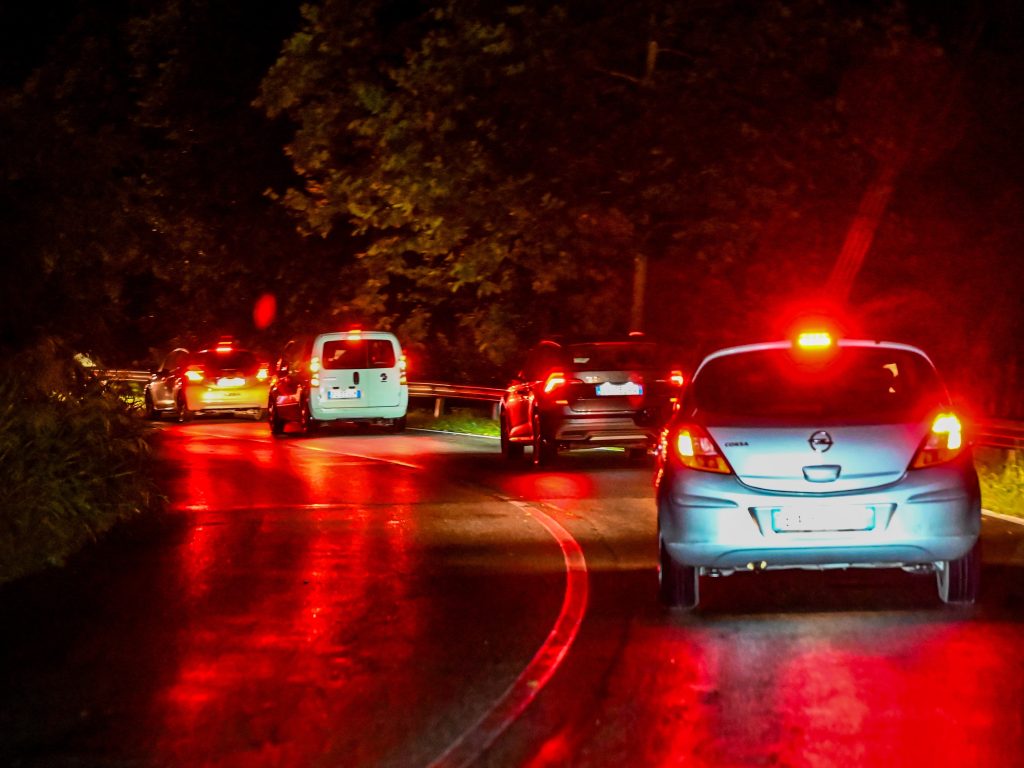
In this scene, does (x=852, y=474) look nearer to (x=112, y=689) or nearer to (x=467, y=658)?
(x=467, y=658)

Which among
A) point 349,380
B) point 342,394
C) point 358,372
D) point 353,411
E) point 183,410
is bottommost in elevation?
point 183,410

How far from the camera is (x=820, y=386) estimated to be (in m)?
10.3

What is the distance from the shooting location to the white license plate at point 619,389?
19703 millimetres

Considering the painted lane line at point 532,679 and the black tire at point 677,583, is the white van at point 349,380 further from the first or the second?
the black tire at point 677,583

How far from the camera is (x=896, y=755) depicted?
6.47 m

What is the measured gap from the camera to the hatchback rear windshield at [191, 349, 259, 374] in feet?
108

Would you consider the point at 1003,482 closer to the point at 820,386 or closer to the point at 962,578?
the point at 820,386

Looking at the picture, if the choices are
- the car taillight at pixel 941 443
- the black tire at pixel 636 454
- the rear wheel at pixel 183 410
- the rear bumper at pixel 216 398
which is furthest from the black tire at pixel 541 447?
the rear wheel at pixel 183 410

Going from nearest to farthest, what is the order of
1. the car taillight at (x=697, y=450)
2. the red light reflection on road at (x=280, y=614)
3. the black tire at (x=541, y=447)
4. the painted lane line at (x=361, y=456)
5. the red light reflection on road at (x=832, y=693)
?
the red light reflection on road at (x=832, y=693), the red light reflection on road at (x=280, y=614), the car taillight at (x=697, y=450), the black tire at (x=541, y=447), the painted lane line at (x=361, y=456)

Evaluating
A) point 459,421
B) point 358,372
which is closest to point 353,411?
point 358,372

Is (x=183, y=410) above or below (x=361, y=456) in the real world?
above

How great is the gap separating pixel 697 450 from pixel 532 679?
2.22m

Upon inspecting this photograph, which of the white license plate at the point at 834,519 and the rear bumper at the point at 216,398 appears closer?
the white license plate at the point at 834,519

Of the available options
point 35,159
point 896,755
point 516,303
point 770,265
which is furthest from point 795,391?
point 516,303
